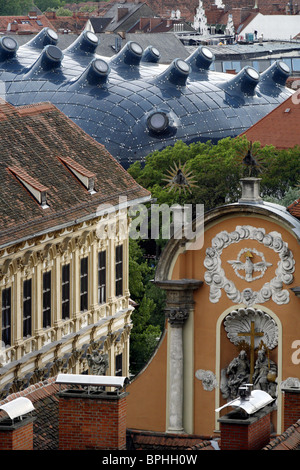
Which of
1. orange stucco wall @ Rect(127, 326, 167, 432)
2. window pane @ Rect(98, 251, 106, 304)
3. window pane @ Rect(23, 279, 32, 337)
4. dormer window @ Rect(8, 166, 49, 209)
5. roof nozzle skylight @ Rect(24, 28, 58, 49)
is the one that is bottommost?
orange stucco wall @ Rect(127, 326, 167, 432)

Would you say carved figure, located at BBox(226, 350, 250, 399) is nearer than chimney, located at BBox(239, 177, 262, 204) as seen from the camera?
Yes

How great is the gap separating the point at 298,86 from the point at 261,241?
105 meters

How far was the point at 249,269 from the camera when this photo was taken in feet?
152

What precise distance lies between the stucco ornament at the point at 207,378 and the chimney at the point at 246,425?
10.7m

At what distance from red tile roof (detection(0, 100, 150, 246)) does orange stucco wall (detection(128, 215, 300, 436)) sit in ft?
38.2

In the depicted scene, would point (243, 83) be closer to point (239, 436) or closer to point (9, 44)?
point (9, 44)

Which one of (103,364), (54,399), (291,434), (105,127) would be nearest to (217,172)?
(105,127)

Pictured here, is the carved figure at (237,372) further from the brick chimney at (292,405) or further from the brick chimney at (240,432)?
the brick chimney at (240,432)

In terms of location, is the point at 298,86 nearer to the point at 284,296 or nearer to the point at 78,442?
the point at 284,296

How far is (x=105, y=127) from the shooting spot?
126 meters

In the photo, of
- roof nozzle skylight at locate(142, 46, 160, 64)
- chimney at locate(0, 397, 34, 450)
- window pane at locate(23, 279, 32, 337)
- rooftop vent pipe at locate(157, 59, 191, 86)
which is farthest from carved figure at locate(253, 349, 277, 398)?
roof nozzle skylight at locate(142, 46, 160, 64)

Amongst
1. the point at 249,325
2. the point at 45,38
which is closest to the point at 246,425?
the point at 249,325

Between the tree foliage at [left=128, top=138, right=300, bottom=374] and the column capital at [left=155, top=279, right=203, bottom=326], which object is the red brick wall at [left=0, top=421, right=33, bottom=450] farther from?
the tree foliage at [left=128, top=138, right=300, bottom=374]

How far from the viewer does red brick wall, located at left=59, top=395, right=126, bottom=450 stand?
3647 centimetres
